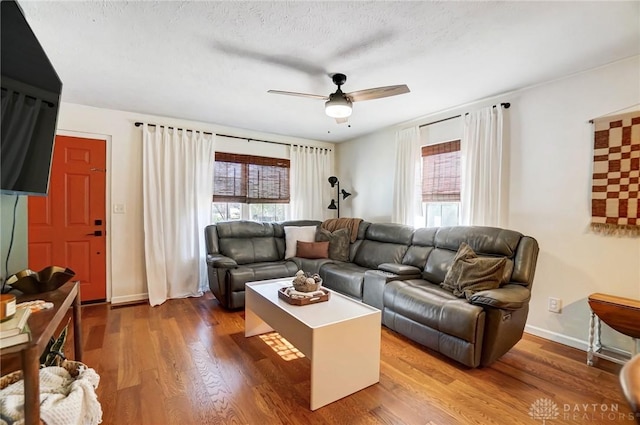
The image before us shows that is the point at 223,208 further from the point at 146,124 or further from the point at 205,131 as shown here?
the point at 146,124

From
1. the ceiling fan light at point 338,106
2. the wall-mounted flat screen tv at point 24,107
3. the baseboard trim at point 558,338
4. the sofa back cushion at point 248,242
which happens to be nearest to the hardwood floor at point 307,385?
the baseboard trim at point 558,338

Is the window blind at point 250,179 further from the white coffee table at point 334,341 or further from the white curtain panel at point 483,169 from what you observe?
the white curtain panel at point 483,169

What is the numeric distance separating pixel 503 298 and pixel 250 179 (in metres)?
Result: 3.61

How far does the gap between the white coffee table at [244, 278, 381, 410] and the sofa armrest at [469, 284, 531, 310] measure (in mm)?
819

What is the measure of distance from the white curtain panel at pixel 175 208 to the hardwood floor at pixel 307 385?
1.07 metres

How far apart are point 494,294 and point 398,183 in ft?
7.15

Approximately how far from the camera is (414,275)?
308 centimetres

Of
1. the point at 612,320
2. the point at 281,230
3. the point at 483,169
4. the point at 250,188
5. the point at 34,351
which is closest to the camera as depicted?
the point at 34,351

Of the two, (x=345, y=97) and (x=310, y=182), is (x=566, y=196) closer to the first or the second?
(x=345, y=97)

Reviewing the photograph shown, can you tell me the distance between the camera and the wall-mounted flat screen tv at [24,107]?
1.21 metres

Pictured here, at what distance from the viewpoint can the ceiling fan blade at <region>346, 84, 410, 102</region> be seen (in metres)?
2.18

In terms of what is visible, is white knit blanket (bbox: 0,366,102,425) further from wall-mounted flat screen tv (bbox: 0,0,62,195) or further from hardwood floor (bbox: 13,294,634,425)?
wall-mounted flat screen tv (bbox: 0,0,62,195)

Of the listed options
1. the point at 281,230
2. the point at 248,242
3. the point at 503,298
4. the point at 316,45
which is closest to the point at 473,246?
the point at 503,298

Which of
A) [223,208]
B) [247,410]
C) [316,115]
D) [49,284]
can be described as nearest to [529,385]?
[247,410]
